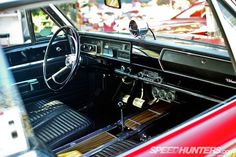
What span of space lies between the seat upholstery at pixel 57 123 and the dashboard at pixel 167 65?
639 mm

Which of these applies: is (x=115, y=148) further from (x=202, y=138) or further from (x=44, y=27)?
(x=44, y=27)

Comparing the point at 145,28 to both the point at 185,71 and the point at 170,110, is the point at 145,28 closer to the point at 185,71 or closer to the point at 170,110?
the point at 185,71

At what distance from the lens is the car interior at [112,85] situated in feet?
8.20

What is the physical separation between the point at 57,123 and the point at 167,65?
1.04m

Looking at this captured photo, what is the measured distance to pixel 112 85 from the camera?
370 centimetres

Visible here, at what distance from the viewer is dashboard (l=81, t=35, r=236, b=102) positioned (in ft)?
7.45

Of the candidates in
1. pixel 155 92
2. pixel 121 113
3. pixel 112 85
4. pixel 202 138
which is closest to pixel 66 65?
pixel 112 85

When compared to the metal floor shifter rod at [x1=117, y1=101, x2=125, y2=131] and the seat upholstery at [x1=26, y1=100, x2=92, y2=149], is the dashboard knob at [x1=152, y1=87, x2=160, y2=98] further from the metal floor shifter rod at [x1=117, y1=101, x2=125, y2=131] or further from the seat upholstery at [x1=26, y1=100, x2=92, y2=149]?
the seat upholstery at [x1=26, y1=100, x2=92, y2=149]

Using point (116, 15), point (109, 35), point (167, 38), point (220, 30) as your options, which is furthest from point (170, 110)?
point (220, 30)

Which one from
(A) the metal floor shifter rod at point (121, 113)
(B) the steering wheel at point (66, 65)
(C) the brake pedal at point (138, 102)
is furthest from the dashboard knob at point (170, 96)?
(B) the steering wheel at point (66, 65)

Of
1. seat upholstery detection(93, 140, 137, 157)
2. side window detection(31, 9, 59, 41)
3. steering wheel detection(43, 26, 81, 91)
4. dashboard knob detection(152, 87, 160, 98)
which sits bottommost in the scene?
seat upholstery detection(93, 140, 137, 157)

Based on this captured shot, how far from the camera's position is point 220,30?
69.1 inches

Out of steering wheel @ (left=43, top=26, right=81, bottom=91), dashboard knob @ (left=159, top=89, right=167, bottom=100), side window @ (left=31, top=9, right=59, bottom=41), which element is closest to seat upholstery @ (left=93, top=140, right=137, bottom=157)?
dashboard knob @ (left=159, top=89, right=167, bottom=100)

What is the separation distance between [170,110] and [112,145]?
2.29 ft
